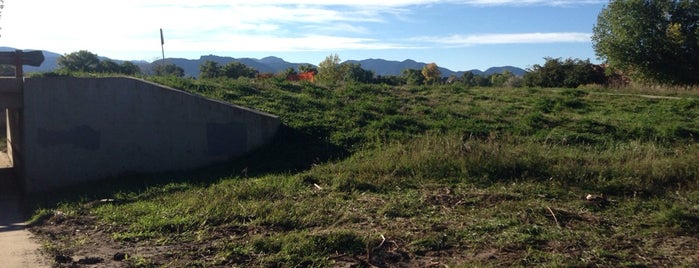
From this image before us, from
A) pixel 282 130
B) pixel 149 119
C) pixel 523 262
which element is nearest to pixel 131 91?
pixel 149 119

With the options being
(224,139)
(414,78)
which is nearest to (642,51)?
(414,78)

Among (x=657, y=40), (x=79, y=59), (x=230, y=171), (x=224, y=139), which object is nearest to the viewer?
(x=230, y=171)

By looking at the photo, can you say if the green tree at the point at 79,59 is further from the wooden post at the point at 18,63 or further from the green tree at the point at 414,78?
the wooden post at the point at 18,63

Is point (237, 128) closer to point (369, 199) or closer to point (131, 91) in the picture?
point (131, 91)

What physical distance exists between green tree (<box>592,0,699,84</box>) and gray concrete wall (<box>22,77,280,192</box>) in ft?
98.2

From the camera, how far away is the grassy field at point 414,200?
18.7 feet

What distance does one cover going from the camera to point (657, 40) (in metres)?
35.6

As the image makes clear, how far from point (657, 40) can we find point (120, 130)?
32763mm

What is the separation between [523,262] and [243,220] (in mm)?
3171

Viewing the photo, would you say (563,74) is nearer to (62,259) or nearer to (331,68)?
(331,68)

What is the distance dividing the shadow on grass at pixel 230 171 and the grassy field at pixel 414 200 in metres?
0.05

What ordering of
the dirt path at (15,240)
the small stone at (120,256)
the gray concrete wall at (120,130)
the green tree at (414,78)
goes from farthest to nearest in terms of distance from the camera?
the green tree at (414,78), the gray concrete wall at (120,130), the dirt path at (15,240), the small stone at (120,256)

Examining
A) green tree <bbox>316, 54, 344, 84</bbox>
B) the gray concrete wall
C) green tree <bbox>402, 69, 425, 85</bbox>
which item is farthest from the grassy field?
green tree <bbox>316, 54, 344, 84</bbox>

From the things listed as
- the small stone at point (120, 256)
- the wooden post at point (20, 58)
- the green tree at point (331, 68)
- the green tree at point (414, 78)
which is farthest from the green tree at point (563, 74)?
the small stone at point (120, 256)
